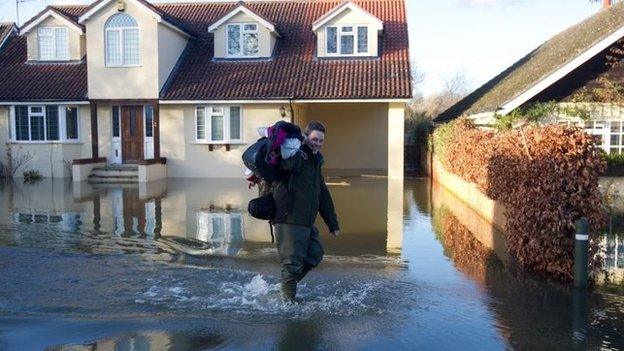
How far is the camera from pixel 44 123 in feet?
77.5

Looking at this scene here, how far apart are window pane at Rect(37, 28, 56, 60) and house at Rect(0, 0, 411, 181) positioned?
0.13 ft

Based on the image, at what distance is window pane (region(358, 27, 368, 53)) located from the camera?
23609mm

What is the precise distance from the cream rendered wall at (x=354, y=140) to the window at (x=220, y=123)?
189 inches

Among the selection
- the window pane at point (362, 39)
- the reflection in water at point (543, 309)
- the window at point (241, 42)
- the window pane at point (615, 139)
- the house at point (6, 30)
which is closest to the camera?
the reflection in water at point (543, 309)

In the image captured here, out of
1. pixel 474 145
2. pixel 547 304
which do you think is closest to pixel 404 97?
Answer: pixel 474 145

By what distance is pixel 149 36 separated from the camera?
72.6ft

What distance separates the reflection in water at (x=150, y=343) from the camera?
544 centimetres

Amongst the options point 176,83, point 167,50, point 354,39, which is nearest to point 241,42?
point 167,50

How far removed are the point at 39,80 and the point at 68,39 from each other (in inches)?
80.4

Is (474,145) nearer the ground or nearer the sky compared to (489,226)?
nearer the sky

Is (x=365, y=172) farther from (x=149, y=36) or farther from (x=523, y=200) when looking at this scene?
(x=523, y=200)

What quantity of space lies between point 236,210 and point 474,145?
5.41 meters

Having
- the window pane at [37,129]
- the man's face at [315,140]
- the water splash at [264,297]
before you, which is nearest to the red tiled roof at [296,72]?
the window pane at [37,129]

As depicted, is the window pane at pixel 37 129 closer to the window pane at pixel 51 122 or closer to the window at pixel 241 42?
the window pane at pixel 51 122
